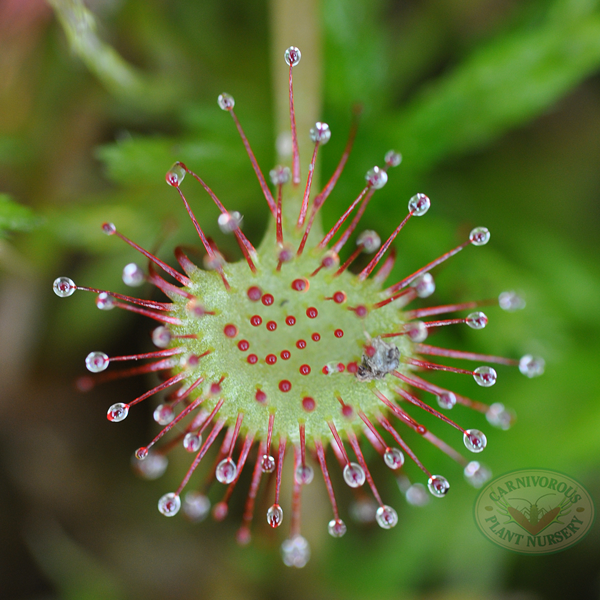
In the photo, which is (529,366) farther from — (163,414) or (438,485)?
(163,414)

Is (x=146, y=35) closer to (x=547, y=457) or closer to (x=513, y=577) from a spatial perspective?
(x=547, y=457)

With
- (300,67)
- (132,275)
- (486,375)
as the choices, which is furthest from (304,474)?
(300,67)

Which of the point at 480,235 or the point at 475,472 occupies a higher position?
the point at 480,235

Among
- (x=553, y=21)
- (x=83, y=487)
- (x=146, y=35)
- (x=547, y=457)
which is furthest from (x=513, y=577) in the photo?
(x=146, y=35)

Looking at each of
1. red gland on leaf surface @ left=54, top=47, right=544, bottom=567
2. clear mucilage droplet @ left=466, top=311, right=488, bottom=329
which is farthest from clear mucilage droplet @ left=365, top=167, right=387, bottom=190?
clear mucilage droplet @ left=466, top=311, right=488, bottom=329

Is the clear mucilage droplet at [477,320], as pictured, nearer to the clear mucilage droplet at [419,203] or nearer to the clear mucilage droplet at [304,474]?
the clear mucilage droplet at [419,203]

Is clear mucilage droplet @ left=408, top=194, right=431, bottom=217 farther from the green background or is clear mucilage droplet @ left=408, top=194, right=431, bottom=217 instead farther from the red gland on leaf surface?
the green background

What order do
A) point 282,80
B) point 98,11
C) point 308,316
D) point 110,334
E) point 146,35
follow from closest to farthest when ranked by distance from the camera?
point 308,316
point 282,80
point 98,11
point 146,35
point 110,334
